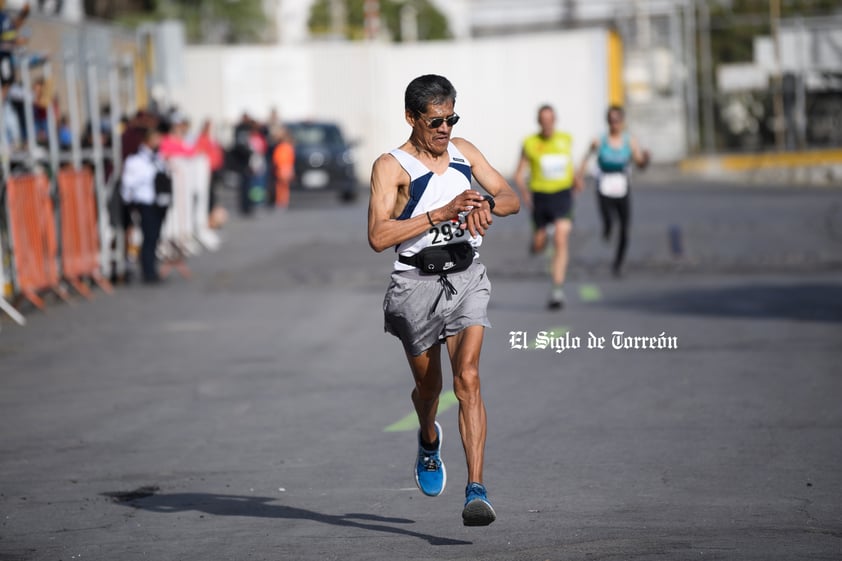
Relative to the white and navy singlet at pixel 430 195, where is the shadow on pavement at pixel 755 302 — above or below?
below

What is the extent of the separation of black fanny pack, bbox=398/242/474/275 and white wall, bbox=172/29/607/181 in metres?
36.3

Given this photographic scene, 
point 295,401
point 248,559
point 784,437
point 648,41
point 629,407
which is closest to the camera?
point 248,559

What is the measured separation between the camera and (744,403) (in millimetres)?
9656

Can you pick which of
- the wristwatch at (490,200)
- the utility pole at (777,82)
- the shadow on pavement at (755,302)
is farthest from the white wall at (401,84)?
the wristwatch at (490,200)

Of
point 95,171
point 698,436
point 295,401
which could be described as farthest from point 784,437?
point 95,171

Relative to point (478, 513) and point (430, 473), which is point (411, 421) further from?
point (478, 513)

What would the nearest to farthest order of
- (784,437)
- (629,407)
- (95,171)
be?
(784,437) < (629,407) < (95,171)

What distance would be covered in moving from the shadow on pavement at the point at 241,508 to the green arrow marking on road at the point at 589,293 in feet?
28.2

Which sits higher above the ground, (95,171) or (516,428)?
(95,171)

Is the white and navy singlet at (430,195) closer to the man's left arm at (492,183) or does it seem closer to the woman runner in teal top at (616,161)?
the man's left arm at (492,183)

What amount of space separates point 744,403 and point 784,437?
113 cm

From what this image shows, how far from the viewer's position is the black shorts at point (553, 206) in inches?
604

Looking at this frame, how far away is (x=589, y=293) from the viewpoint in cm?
1630

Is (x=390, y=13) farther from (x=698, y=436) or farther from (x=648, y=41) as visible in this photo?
(x=698, y=436)
